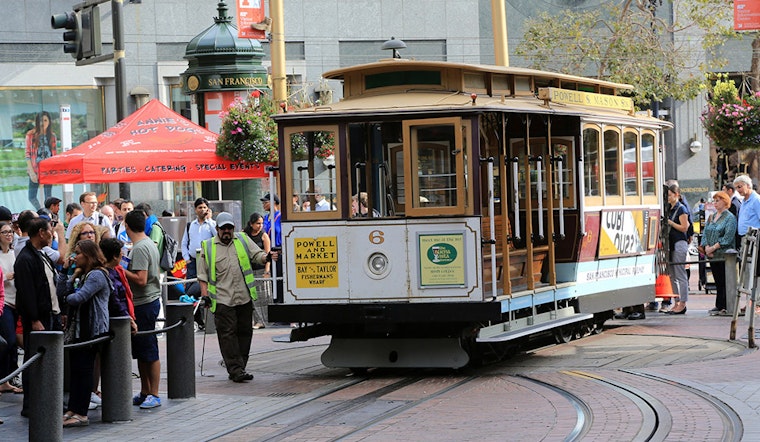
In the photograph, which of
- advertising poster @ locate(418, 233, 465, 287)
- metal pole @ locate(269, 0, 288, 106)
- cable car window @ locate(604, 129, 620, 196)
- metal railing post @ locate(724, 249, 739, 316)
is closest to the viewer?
advertising poster @ locate(418, 233, 465, 287)

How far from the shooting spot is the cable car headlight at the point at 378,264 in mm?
13664

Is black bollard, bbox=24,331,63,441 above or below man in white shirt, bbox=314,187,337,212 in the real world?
below

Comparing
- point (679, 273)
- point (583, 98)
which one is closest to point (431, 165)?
point (583, 98)

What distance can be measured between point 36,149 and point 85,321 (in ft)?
72.7

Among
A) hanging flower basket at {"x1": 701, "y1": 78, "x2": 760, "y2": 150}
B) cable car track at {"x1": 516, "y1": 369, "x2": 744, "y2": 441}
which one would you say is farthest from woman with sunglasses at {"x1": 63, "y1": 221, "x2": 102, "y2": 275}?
hanging flower basket at {"x1": 701, "y1": 78, "x2": 760, "y2": 150}

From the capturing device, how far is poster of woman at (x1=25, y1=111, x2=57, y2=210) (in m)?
32.4

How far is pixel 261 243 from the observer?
19344 mm

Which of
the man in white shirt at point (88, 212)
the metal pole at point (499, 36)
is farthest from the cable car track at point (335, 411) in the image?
the metal pole at point (499, 36)

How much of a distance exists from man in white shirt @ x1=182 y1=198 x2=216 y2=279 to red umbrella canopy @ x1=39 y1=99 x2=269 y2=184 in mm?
669

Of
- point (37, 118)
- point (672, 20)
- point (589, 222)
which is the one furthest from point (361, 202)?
point (672, 20)

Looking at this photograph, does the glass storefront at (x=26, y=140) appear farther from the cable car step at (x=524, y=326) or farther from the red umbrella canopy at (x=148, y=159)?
the cable car step at (x=524, y=326)

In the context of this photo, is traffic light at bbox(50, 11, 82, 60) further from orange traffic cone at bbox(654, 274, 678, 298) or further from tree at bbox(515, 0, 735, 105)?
tree at bbox(515, 0, 735, 105)

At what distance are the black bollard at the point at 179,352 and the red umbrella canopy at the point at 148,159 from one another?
6965 mm

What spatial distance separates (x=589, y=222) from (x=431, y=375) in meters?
2.99
